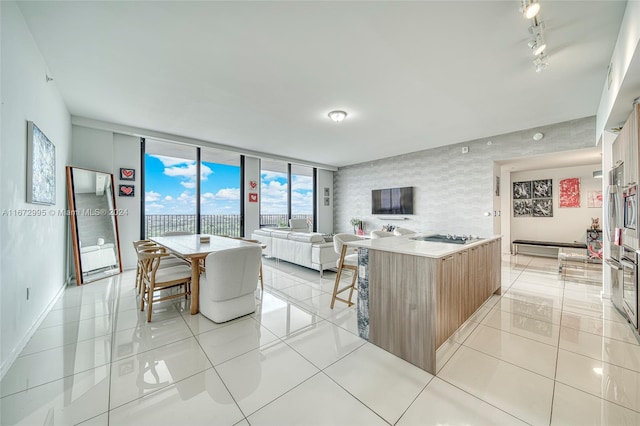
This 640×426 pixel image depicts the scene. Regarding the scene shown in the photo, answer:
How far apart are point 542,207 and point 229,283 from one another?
832cm

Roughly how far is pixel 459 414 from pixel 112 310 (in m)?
3.71

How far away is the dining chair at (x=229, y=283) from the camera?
8.54 ft

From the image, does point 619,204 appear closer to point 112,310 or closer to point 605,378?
point 605,378

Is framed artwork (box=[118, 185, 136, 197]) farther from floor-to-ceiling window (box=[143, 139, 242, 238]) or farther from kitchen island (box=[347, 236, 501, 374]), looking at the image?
kitchen island (box=[347, 236, 501, 374])

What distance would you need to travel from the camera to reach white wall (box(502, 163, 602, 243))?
616cm

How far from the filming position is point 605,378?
181 centimetres

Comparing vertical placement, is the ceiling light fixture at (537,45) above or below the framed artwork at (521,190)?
above

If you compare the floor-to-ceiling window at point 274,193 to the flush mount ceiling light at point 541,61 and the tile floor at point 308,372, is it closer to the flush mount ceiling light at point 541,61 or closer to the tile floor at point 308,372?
the tile floor at point 308,372

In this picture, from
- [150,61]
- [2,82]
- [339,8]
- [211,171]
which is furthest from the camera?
[211,171]

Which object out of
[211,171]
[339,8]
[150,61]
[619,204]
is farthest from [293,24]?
[211,171]

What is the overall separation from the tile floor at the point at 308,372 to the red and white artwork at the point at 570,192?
188 inches

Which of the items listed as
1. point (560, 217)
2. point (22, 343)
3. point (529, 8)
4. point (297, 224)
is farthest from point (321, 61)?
point (560, 217)

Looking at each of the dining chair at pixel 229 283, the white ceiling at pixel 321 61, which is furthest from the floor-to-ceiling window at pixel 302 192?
the dining chair at pixel 229 283

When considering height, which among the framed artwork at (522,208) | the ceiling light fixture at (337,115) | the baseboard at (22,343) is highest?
the ceiling light fixture at (337,115)
